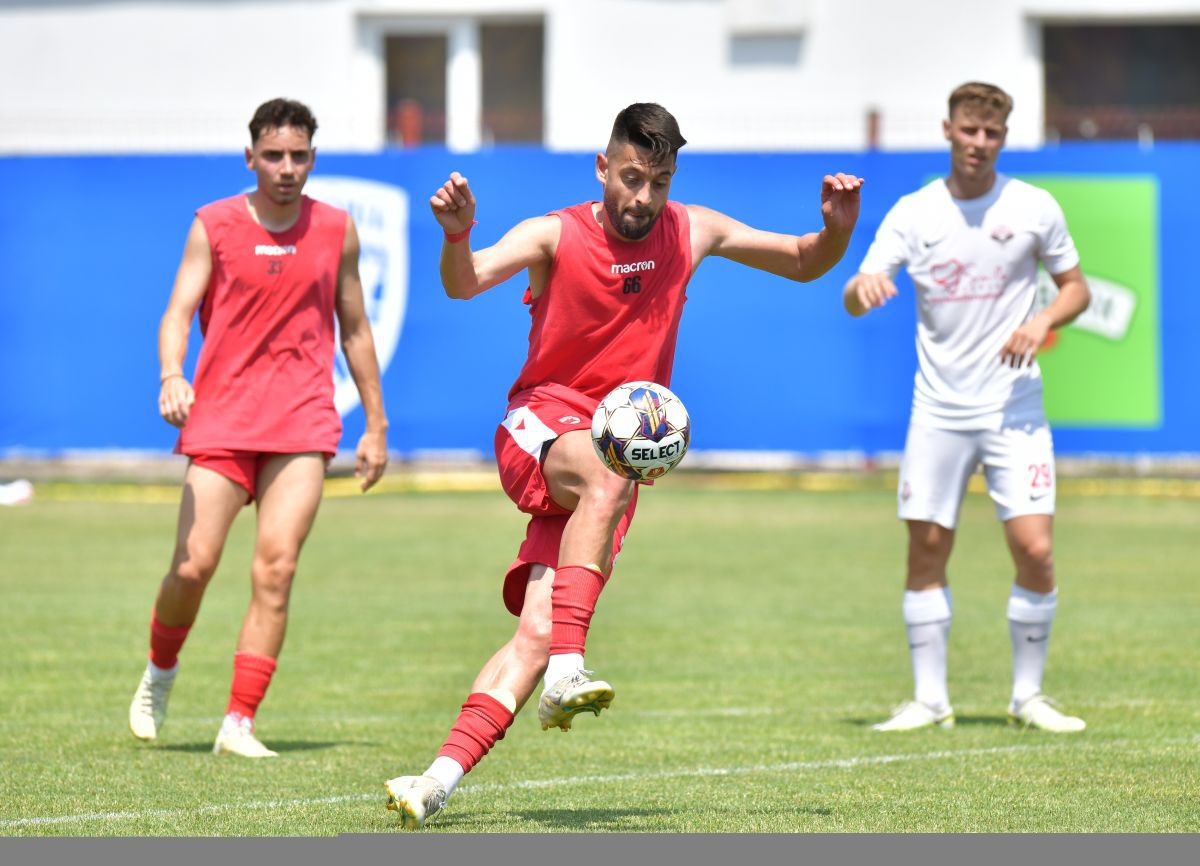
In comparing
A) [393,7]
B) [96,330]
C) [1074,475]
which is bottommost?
[1074,475]

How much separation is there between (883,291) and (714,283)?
1157cm

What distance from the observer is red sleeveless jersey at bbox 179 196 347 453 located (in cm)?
847

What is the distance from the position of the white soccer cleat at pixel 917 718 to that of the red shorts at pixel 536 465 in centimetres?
248

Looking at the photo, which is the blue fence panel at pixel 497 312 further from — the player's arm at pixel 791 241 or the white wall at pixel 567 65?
the player's arm at pixel 791 241

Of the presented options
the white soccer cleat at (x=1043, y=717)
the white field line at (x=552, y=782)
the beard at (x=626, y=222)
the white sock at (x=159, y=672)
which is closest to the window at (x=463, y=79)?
the white soccer cleat at (x=1043, y=717)

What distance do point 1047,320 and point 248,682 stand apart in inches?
142

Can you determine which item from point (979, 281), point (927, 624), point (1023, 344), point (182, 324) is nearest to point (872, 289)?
point (1023, 344)

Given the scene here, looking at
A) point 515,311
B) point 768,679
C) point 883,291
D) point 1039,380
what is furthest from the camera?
point 515,311

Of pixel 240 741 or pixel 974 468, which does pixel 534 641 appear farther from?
pixel 974 468

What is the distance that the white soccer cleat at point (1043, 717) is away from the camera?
8719mm

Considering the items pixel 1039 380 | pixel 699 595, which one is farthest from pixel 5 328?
pixel 1039 380

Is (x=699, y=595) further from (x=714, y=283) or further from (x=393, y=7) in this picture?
(x=393, y=7)

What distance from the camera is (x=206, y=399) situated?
8547 mm

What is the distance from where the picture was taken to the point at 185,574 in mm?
8422
